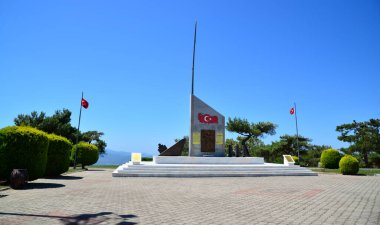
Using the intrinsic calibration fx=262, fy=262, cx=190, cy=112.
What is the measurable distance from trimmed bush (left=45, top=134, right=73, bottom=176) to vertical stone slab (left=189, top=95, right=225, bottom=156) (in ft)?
32.1

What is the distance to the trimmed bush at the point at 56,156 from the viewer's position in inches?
595

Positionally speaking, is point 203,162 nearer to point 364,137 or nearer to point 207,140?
point 207,140

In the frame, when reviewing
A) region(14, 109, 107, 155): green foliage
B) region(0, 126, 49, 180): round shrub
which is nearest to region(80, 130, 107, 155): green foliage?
region(14, 109, 107, 155): green foliage

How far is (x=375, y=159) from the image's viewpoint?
34125 millimetres

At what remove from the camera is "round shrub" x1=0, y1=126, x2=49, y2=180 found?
10.3m

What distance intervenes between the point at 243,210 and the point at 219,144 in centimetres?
1634

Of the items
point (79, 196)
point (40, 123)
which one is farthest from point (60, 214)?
point (40, 123)

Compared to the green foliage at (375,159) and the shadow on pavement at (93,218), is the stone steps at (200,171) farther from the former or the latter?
the green foliage at (375,159)

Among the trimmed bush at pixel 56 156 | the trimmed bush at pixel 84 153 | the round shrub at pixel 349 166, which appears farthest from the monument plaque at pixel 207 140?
the trimmed bush at pixel 84 153

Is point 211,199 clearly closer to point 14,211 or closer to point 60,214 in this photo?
point 60,214

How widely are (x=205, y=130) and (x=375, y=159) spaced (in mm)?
26028

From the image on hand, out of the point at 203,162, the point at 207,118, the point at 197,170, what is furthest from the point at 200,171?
the point at 207,118

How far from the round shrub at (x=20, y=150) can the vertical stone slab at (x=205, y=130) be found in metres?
12.7

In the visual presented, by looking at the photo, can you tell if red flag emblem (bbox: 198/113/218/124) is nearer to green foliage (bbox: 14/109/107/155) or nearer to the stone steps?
the stone steps
